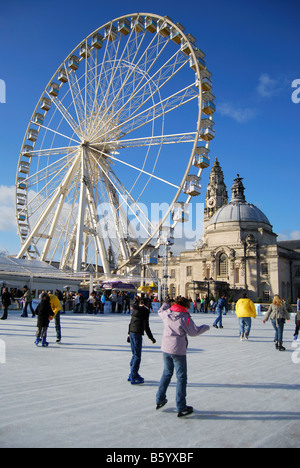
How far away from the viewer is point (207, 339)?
15.4 m

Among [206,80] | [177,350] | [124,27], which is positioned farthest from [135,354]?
[124,27]

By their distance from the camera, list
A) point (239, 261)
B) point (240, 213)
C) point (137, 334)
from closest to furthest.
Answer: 1. point (137, 334)
2. point (239, 261)
3. point (240, 213)

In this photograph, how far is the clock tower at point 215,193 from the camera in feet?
323

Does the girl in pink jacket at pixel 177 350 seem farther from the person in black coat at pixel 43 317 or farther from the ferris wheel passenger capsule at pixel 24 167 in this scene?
the ferris wheel passenger capsule at pixel 24 167

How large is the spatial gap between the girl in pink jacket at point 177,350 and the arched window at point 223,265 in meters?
67.0

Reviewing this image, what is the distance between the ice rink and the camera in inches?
179

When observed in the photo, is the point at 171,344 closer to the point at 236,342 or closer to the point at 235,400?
the point at 235,400

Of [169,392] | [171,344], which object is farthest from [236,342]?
[171,344]

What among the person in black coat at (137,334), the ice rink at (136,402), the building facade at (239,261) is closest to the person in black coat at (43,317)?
the ice rink at (136,402)

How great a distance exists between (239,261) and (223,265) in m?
3.63

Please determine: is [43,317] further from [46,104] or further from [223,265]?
[223,265]

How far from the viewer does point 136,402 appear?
6051 mm

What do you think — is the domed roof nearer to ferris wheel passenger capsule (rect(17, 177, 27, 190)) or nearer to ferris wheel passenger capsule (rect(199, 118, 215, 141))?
ferris wheel passenger capsule (rect(17, 177, 27, 190))
